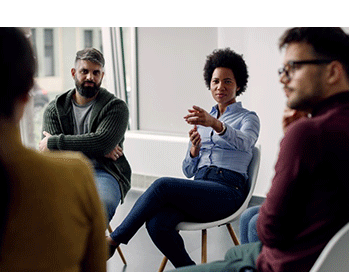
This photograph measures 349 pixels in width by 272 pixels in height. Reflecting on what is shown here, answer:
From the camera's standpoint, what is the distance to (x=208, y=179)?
8.43 ft

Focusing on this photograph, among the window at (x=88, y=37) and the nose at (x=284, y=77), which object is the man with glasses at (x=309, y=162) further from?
the window at (x=88, y=37)

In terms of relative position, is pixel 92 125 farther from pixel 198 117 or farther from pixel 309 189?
pixel 309 189

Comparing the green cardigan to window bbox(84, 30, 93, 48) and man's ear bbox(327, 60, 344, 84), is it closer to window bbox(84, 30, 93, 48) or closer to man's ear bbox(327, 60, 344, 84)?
man's ear bbox(327, 60, 344, 84)

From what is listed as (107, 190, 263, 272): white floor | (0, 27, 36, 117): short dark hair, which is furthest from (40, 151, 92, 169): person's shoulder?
(107, 190, 263, 272): white floor

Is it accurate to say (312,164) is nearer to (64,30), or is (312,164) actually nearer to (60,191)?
(60,191)

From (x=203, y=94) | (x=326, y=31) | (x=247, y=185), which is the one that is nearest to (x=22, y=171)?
(x=326, y=31)

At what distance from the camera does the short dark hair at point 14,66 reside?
0.82 meters

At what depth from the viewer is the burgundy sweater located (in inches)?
50.6

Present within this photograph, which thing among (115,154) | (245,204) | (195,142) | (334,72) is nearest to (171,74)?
(115,154)

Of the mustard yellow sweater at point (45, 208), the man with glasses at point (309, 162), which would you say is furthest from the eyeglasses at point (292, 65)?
the mustard yellow sweater at point (45, 208)

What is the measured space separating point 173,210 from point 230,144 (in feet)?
1.57

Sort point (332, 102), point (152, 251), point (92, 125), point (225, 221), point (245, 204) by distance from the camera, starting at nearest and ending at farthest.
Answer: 1. point (332, 102)
2. point (225, 221)
3. point (245, 204)
4. point (92, 125)
5. point (152, 251)
